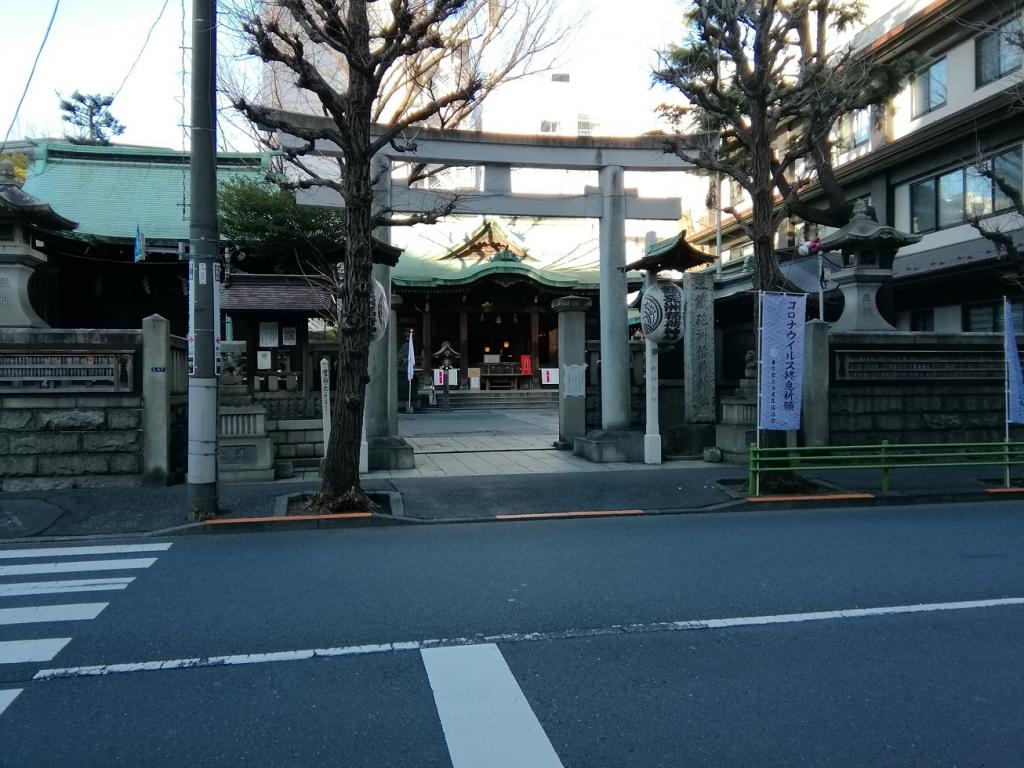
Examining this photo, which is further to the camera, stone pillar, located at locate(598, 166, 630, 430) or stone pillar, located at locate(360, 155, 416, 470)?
stone pillar, located at locate(598, 166, 630, 430)

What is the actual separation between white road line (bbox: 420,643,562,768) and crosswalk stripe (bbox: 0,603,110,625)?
110 inches

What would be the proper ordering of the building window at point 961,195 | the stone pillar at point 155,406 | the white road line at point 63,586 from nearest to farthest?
1. the white road line at point 63,586
2. the stone pillar at point 155,406
3. the building window at point 961,195

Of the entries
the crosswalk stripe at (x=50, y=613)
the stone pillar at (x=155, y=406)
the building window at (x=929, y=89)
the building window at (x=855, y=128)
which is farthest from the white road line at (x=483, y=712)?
the building window at (x=855, y=128)

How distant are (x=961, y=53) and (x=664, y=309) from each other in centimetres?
1454

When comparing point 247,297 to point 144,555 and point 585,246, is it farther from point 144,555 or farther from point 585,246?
point 585,246

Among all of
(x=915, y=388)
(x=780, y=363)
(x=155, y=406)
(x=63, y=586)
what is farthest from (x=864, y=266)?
(x=63, y=586)

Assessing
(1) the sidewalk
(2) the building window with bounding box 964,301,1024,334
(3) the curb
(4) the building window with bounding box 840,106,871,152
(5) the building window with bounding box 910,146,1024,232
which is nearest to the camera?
(3) the curb

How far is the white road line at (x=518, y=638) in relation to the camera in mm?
4426

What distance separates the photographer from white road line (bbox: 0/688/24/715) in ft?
12.8

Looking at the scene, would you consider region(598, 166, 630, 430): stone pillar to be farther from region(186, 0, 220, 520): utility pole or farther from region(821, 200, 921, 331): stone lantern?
region(186, 0, 220, 520): utility pole

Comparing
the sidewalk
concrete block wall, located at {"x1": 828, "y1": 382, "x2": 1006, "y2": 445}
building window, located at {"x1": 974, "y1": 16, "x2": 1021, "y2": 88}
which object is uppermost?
building window, located at {"x1": 974, "y1": 16, "x2": 1021, "y2": 88}

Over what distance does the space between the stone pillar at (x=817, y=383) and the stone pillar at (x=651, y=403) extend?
2.65m

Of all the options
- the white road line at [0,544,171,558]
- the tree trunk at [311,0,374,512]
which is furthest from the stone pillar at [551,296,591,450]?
the white road line at [0,544,171,558]

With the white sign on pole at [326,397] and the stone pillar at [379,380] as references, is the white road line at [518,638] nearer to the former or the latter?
the white sign on pole at [326,397]
